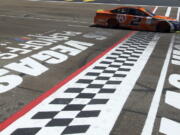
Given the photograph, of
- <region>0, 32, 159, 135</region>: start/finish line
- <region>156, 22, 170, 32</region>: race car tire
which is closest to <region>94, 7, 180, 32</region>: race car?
<region>156, 22, 170, 32</region>: race car tire

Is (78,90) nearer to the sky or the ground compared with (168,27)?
nearer to the ground

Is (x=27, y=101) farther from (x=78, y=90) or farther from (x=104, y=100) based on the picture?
(x=104, y=100)

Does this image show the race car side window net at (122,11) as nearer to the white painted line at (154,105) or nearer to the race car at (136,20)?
the race car at (136,20)

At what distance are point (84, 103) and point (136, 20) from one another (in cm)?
1070

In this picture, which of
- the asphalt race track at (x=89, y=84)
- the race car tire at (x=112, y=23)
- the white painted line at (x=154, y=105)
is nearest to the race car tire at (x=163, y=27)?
the asphalt race track at (x=89, y=84)

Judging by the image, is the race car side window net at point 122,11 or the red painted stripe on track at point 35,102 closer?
the red painted stripe on track at point 35,102

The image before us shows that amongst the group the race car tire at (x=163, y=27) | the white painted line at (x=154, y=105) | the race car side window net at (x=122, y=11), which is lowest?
the white painted line at (x=154, y=105)

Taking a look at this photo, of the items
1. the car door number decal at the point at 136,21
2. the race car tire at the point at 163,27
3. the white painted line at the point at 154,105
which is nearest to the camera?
the white painted line at the point at 154,105

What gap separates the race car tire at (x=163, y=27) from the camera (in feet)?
51.5

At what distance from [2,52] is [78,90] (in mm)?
5213

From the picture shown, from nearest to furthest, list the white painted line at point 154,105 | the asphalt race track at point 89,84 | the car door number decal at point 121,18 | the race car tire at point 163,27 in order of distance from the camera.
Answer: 1. the white painted line at point 154,105
2. the asphalt race track at point 89,84
3. the race car tire at point 163,27
4. the car door number decal at point 121,18

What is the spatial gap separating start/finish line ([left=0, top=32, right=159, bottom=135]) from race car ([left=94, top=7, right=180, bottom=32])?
20.0 feet

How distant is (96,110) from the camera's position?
6.34 m

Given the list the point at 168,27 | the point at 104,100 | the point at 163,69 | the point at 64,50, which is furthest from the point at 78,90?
the point at 168,27
